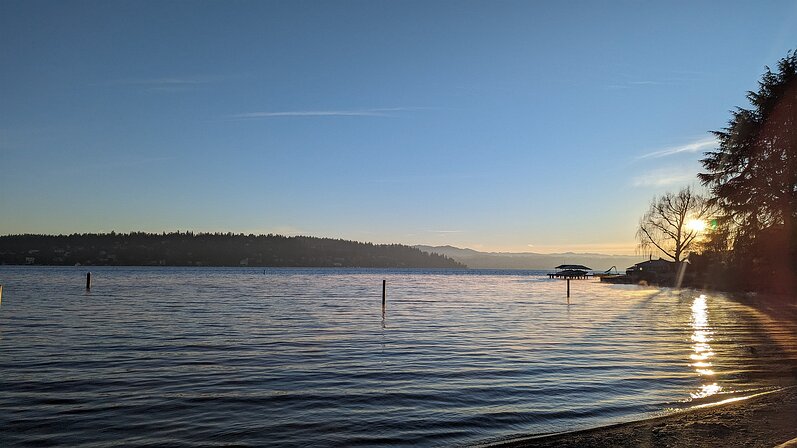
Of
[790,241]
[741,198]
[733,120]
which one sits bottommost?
[790,241]

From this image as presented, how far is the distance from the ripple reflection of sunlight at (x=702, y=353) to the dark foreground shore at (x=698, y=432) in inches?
101

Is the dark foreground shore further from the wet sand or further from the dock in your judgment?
the dock

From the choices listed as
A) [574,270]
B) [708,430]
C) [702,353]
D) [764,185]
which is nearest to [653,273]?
[574,270]

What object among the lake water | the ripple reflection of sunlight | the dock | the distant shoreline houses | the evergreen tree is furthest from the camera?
the dock

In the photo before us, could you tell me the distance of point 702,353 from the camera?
19.3 meters

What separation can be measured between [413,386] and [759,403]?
6.67 metres

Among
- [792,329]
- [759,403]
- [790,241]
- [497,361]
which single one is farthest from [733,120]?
[759,403]

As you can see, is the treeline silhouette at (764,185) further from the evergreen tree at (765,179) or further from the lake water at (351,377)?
the lake water at (351,377)

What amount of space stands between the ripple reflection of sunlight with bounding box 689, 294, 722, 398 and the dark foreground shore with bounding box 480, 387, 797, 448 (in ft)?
8.40

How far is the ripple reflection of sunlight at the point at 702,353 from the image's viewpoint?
13.0 metres

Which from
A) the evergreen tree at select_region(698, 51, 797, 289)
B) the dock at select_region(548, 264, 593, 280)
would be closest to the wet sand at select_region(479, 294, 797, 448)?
the evergreen tree at select_region(698, 51, 797, 289)

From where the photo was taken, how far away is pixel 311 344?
20750 mm

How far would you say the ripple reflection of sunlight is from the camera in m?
13.0

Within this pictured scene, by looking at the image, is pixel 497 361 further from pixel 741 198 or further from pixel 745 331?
pixel 741 198
